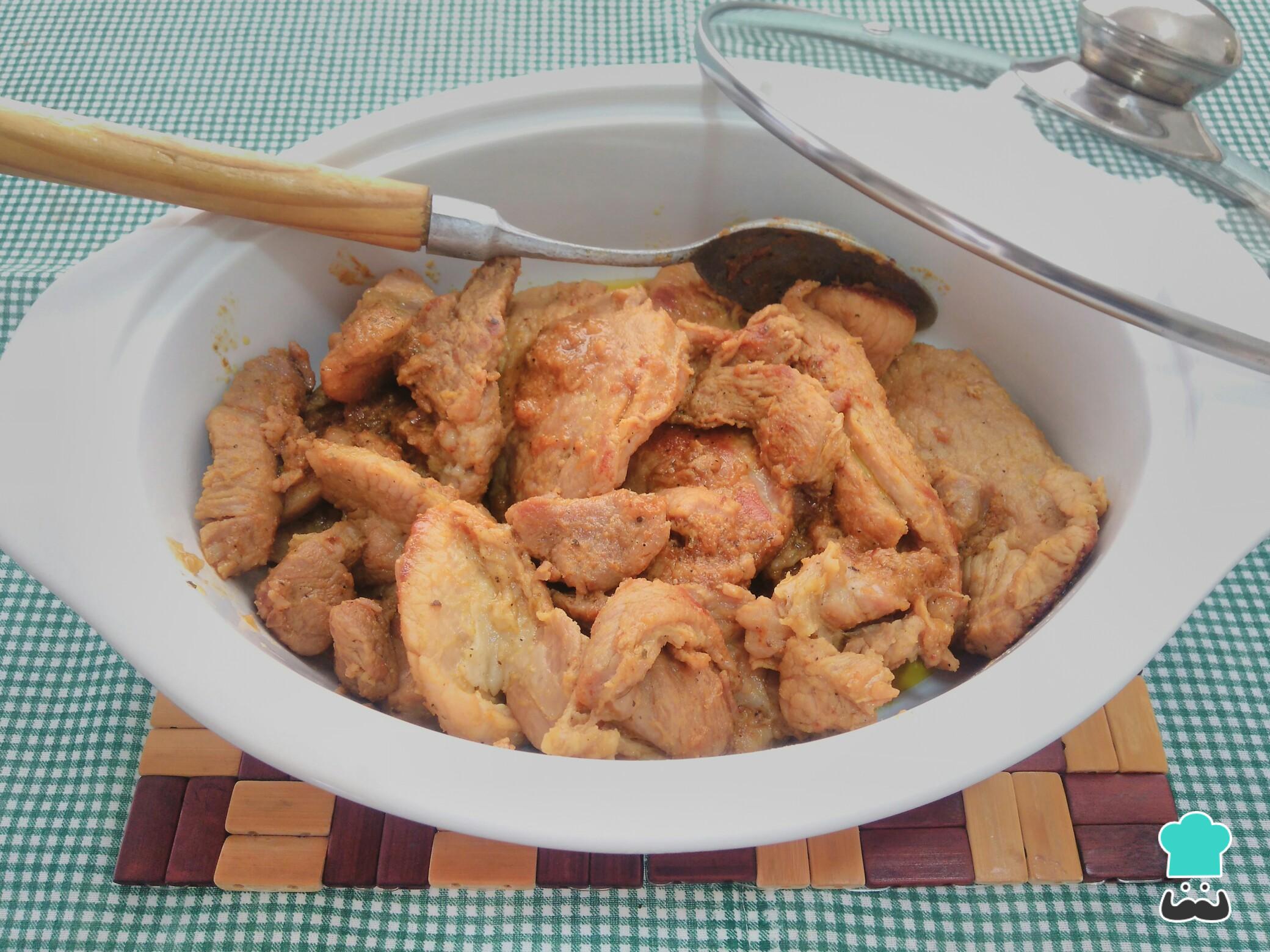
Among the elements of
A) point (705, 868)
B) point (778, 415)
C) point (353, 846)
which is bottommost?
point (353, 846)

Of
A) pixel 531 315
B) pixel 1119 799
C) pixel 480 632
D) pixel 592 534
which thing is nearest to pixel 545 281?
Result: pixel 531 315

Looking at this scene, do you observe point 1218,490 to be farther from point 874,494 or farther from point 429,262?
point 429,262

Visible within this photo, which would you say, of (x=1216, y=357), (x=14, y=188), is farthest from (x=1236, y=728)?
(x=14, y=188)

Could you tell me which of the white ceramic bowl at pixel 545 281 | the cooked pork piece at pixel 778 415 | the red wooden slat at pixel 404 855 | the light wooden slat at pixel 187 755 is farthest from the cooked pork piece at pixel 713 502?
the light wooden slat at pixel 187 755

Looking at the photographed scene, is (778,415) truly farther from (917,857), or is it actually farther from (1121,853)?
(1121,853)

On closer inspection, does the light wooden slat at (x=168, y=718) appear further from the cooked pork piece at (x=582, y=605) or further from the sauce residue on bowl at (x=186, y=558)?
the cooked pork piece at (x=582, y=605)

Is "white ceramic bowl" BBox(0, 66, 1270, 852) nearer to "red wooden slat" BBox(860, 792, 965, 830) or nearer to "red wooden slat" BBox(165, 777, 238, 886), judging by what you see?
"red wooden slat" BBox(860, 792, 965, 830)
